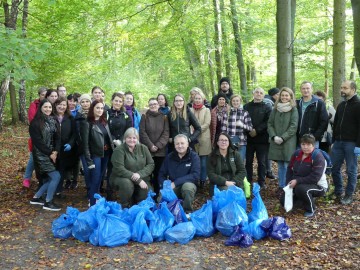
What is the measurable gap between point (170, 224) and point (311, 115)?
123 inches

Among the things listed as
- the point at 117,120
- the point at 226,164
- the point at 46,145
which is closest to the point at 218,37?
the point at 117,120

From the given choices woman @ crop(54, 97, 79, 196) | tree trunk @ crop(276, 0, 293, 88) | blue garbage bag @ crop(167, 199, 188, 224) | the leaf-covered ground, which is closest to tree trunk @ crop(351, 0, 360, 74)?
tree trunk @ crop(276, 0, 293, 88)

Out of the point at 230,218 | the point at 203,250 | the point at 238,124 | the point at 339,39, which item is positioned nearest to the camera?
the point at 203,250

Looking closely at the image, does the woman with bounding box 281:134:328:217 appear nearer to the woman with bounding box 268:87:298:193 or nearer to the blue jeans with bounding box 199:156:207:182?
the woman with bounding box 268:87:298:193

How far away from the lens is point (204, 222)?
4848mm

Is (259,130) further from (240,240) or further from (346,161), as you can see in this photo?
(240,240)

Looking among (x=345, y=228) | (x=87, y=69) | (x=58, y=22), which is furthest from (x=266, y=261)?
(x=87, y=69)

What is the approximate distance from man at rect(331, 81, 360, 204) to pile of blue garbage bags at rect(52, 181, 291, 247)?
180 cm

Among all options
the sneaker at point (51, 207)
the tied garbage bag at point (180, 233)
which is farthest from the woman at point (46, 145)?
the tied garbage bag at point (180, 233)

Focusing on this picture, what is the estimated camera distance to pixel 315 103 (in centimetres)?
608

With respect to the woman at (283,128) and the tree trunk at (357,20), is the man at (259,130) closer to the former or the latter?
the woman at (283,128)

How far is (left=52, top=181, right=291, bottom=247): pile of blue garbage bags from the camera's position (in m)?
4.59

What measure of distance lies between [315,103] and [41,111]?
4.58 m

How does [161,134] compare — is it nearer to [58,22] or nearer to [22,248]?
[22,248]
